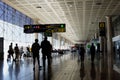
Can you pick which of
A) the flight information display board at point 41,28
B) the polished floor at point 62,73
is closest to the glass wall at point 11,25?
the flight information display board at point 41,28

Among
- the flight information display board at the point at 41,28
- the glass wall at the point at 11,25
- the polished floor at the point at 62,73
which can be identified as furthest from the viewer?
the glass wall at the point at 11,25

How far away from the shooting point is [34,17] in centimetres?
3269

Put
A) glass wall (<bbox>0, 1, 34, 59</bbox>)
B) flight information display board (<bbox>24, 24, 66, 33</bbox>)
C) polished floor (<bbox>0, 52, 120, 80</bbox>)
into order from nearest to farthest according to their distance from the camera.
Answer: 1. polished floor (<bbox>0, 52, 120, 80</bbox>)
2. flight information display board (<bbox>24, 24, 66, 33</bbox>)
3. glass wall (<bbox>0, 1, 34, 59</bbox>)

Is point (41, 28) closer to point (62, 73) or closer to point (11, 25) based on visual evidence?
point (11, 25)

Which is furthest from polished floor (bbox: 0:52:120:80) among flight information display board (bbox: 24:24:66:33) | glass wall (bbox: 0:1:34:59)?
glass wall (bbox: 0:1:34:59)

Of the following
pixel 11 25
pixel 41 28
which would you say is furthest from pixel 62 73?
pixel 11 25

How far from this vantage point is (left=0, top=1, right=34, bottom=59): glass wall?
23702 mm

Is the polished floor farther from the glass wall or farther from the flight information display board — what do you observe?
the glass wall

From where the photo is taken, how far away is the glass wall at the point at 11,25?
23.7 m

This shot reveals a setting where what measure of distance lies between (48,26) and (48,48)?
960 cm

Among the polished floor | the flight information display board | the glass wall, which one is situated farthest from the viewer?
the glass wall

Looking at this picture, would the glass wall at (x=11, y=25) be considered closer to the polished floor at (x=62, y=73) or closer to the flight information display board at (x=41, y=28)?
the flight information display board at (x=41, y=28)

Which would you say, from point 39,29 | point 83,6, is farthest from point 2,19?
point 83,6

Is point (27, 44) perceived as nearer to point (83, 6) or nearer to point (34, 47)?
point (83, 6)
